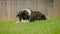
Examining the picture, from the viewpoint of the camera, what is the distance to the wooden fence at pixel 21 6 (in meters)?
4.92

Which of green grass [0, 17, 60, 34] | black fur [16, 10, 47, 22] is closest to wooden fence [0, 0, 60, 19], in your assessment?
black fur [16, 10, 47, 22]

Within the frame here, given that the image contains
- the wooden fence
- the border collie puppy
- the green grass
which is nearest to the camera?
the green grass

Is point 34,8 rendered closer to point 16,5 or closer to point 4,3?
point 16,5

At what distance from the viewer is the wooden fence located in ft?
16.1

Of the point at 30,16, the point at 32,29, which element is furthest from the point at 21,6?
the point at 32,29

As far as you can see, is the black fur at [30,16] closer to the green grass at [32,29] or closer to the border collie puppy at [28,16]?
the border collie puppy at [28,16]

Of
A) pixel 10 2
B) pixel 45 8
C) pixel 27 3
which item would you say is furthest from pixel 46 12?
pixel 10 2

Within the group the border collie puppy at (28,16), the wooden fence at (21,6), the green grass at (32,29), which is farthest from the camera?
the wooden fence at (21,6)

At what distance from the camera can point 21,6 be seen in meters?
5.03

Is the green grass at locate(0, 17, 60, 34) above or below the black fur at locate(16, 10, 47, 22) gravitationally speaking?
below

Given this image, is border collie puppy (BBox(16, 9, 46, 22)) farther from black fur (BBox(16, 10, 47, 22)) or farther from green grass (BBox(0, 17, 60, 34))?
green grass (BBox(0, 17, 60, 34))

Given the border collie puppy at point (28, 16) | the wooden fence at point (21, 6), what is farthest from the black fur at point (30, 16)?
the wooden fence at point (21, 6)

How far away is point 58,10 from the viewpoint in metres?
5.09

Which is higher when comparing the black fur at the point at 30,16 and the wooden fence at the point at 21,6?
the wooden fence at the point at 21,6
